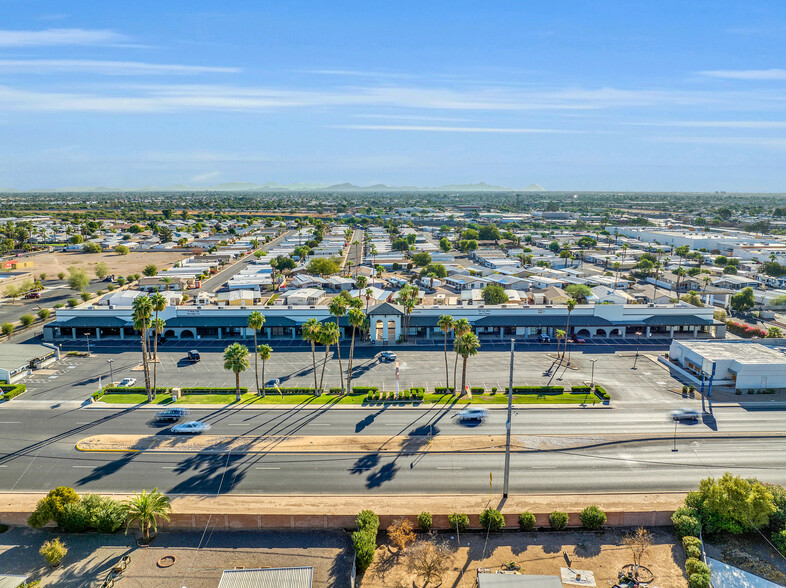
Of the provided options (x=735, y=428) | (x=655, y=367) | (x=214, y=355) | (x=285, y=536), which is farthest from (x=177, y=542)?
(x=655, y=367)

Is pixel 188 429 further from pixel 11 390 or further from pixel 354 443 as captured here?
pixel 11 390

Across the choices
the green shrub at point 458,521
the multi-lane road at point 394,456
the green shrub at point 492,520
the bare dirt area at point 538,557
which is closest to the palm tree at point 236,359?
the multi-lane road at point 394,456

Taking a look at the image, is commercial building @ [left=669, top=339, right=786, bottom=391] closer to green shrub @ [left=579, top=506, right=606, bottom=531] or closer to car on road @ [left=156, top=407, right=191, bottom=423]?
green shrub @ [left=579, top=506, right=606, bottom=531]

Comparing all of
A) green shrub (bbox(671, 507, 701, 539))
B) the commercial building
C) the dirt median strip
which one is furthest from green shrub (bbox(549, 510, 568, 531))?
the commercial building

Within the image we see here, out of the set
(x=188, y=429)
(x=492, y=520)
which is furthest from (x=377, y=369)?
(x=492, y=520)

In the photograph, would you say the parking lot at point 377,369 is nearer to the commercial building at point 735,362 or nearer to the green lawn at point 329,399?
the green lawn at point 329,399

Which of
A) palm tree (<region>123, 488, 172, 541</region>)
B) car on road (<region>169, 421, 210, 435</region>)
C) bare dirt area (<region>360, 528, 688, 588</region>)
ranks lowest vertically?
bare dirt area (<region>360, 528, 688, 588</region>)

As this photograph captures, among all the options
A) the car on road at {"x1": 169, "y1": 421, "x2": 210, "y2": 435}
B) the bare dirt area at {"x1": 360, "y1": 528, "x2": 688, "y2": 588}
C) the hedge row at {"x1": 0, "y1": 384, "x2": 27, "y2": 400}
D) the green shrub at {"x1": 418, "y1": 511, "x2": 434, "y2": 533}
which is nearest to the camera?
the bare dirt area at {"x1": 360, "y1": 528, "x2": 688, "y2": 588}
